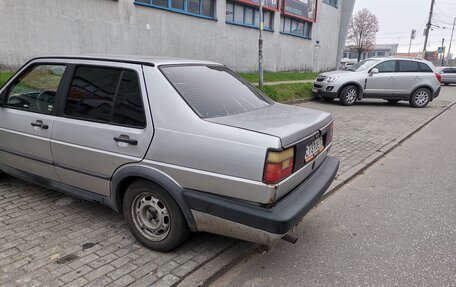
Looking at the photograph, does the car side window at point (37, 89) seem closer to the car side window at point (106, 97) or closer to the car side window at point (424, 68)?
the car side window at point (106, 97)

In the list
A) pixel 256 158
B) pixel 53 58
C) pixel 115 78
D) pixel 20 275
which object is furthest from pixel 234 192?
pixel 53 58

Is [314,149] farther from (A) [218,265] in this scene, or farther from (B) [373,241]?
(A) [218,265]

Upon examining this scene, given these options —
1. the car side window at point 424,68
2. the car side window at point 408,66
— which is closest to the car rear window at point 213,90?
the car side window at point 408,66

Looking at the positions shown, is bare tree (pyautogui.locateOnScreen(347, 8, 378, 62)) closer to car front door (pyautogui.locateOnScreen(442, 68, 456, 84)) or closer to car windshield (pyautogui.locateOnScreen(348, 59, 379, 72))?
car front door (pyautogui.locateOnScreen(442, 68, 456, 84))

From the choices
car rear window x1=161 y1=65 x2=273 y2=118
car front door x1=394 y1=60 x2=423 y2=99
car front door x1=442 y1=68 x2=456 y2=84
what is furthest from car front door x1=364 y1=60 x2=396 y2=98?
car front door x1=442 y1=68 x2=456 y2=84

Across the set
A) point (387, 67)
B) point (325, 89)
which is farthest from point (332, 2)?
point (325, 89)

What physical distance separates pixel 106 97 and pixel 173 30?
13.4m

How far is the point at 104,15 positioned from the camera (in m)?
12.5

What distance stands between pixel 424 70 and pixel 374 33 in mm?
34092

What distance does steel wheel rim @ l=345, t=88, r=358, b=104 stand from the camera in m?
12.0

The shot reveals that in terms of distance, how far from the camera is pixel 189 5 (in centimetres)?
1592

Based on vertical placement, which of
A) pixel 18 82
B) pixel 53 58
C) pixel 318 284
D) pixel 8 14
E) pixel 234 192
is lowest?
pixel 318 284

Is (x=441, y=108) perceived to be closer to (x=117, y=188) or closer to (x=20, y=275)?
(x=117, y=188)

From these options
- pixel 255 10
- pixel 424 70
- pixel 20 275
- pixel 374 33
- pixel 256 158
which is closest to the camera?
pixel 256 158
